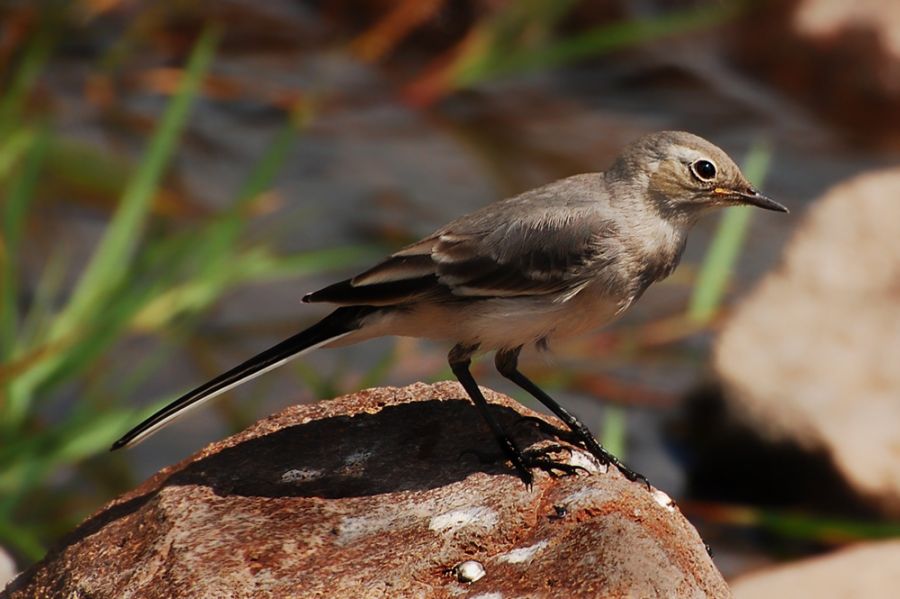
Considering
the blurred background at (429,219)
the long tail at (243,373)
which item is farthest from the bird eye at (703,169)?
the long tail at (243,373)

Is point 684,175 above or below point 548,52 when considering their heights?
above

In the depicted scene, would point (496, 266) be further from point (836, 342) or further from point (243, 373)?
point (836, 342)

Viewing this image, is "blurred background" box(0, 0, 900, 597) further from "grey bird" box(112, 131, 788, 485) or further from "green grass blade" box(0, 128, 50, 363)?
"grey bird" box(112, 131, 788, 485)

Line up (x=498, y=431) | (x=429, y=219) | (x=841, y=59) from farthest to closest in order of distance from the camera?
(x=841, y=59) < (x=429, y=219) < (x=498, y=431)

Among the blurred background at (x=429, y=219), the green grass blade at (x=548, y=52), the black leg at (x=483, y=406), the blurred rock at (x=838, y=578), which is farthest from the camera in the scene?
the green grass blade at (x=548, y=52)

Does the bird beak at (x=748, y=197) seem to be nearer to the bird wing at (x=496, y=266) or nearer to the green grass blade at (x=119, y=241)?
the bird wing at (x=496, y=266)

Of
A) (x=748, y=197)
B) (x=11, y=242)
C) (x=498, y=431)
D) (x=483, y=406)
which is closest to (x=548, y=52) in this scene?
(x=11, y=242)

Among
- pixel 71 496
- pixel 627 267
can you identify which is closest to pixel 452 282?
pixel 627 267
